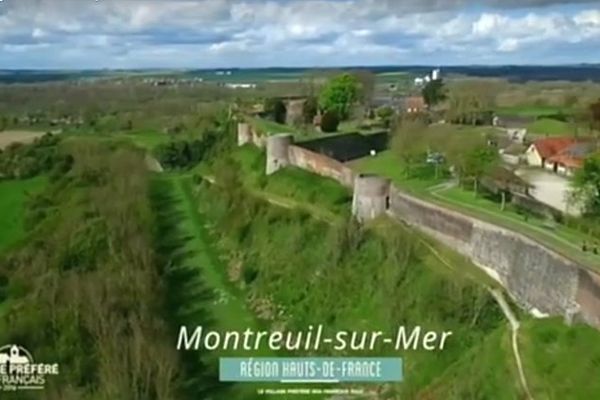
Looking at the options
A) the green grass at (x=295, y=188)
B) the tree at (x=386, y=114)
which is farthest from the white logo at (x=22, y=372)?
the tree at (x=386, y=114)

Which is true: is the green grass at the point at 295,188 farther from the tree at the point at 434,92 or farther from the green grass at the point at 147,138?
the tree at the point at 434,92

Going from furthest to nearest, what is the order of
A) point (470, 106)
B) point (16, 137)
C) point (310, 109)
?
point (310, 109), point (470, 106), point (16, 137)

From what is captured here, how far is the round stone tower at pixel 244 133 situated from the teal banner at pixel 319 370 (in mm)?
4721

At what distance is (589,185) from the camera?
21.6ft

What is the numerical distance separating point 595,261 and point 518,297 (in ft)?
1.96

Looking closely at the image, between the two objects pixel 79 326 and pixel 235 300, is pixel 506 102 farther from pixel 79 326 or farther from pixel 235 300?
pixel 79 326

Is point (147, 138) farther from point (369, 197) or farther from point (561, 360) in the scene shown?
point (561, 360)

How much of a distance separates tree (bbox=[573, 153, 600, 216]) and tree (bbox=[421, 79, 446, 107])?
1.79 meters

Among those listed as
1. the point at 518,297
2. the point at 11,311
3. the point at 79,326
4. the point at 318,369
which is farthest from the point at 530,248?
the point at 11,311

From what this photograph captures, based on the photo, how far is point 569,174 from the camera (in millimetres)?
7355

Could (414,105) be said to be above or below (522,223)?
above

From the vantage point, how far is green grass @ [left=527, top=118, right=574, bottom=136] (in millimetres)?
8258

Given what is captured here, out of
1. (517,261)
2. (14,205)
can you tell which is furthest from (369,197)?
(14,205)

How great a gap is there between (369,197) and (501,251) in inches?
51.3
